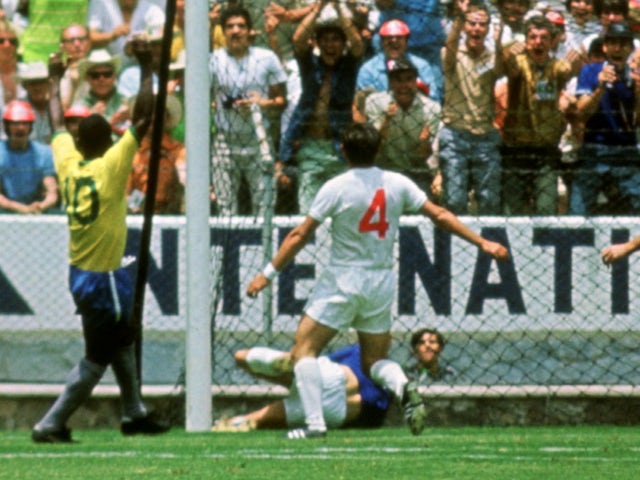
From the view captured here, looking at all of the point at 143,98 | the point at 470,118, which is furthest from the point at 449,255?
the point at 143,98

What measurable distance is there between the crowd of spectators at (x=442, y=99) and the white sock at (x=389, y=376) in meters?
2.42

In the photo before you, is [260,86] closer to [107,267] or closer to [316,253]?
[316,253]

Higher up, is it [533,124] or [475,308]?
[533,124]

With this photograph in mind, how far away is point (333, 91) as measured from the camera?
38.8ft

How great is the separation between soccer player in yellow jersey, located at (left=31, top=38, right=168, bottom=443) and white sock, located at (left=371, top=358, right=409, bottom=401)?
1.30 metres

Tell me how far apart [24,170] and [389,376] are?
15.4 ft

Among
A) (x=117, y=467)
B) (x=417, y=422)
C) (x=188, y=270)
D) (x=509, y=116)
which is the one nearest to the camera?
(x=117, y=467)

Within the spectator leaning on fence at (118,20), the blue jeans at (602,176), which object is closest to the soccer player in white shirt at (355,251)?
the blue jeans at (602,176)

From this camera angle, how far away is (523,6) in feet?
38.8

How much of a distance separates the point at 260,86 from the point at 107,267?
307 centimetres

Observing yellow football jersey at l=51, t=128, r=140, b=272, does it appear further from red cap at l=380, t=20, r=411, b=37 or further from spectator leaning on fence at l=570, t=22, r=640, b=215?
spectator leaning on fence at l=570, t=22, r=640, b=215

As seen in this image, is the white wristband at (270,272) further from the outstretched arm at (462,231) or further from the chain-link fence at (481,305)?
the chain-link fence at (481,305)

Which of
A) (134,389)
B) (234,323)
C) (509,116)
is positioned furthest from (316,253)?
(134,389)

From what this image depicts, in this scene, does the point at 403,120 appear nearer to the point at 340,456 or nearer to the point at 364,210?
the point at 364,210
